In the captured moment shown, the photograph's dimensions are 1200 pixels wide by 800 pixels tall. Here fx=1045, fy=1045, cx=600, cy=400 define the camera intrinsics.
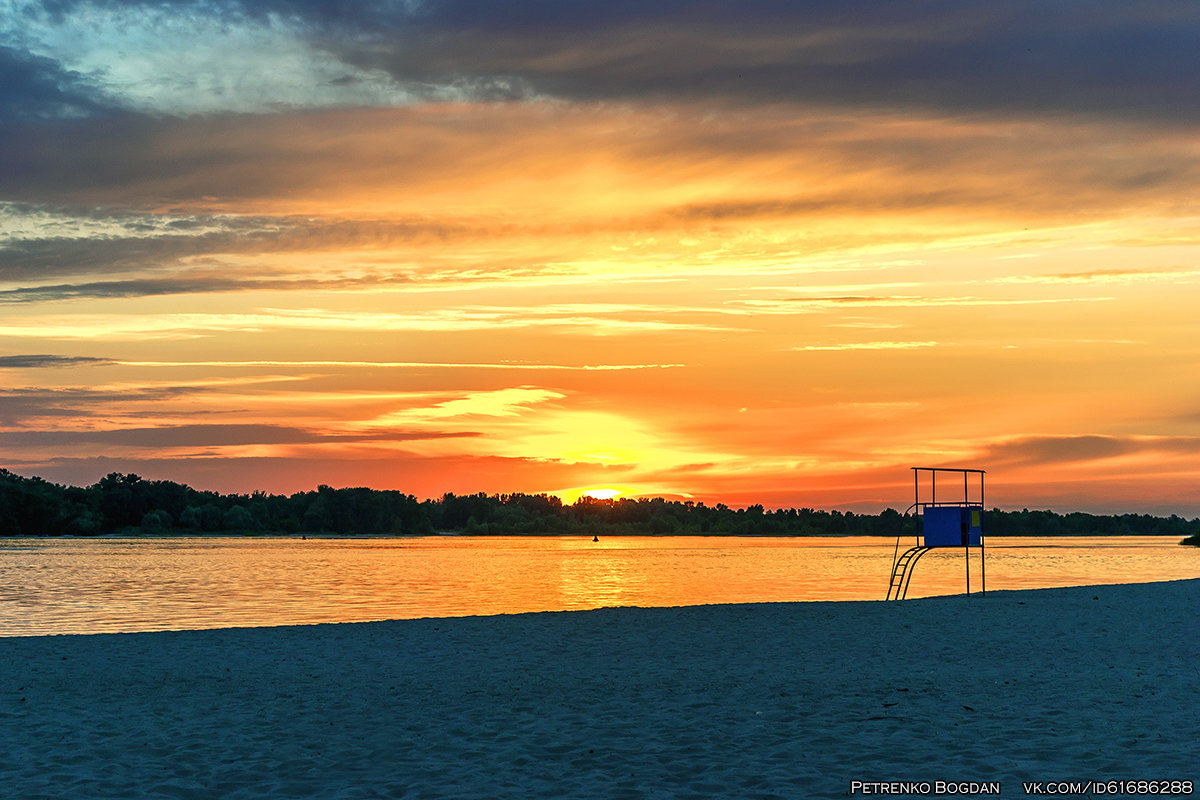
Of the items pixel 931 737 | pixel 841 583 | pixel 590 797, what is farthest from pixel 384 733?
pixel 841 583

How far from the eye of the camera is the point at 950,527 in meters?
35.0

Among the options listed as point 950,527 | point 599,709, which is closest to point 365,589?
point 950,527

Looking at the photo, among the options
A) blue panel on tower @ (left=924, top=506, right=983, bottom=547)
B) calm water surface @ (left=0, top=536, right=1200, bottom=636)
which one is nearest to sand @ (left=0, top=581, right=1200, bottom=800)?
blue panel on tower @ (left=924, top=506, right=983, bottom=547)

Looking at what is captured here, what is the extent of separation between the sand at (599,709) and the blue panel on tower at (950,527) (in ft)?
29.8

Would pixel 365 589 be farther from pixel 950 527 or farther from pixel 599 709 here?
pixel 599 709

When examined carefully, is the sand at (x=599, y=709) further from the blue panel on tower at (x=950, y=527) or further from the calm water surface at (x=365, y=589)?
the calm water surface at (x=365, y=589)

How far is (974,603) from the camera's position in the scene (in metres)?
30.6

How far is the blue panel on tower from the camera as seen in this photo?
34.6 m

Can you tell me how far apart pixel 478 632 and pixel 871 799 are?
1603 cm

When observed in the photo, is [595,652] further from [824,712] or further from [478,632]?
[824,712]

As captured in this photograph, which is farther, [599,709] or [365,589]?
[365,589]

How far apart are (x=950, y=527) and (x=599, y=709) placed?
23.2 metres

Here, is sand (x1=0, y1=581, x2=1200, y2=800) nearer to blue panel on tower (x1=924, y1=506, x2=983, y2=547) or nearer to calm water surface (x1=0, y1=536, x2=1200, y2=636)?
blue panel on tower (x1=924, y1=506, x2=983, y2=547)

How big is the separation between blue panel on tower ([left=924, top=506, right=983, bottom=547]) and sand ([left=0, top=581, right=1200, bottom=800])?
9.07 m
